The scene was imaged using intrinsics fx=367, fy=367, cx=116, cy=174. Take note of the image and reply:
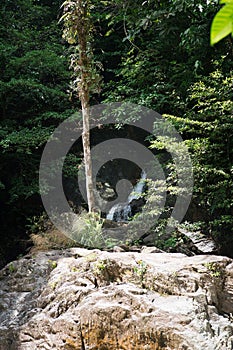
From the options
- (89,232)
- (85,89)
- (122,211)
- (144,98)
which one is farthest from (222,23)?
(122,211)

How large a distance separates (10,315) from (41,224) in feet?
11.6

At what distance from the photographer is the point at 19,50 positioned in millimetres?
9758

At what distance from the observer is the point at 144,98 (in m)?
8.81

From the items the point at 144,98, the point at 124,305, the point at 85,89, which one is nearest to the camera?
the point at 124,305

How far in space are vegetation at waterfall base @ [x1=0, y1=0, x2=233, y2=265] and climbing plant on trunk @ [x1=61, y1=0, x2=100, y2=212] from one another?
319 mm

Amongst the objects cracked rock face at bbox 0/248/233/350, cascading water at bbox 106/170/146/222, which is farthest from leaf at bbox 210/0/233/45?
cascading water at bbox 106/170/146/222

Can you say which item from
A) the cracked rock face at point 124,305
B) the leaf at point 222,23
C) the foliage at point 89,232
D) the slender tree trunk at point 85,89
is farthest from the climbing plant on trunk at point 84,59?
the leaf at point 222,23

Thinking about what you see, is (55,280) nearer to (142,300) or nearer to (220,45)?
(142,300)

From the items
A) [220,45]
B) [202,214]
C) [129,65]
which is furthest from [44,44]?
[202,214]

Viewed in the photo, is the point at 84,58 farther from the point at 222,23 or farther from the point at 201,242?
the point at 222,23

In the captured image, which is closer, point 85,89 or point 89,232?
point 89,232

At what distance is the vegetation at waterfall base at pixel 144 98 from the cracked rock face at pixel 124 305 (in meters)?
2.49

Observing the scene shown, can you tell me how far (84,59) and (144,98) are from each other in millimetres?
2039

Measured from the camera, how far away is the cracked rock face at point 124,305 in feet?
11.7
